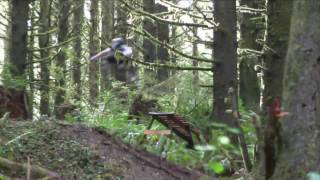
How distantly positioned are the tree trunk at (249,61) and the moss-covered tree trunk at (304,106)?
27.1ft

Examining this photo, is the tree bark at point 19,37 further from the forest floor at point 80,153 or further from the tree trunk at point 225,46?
the tree trunk at point 225,46

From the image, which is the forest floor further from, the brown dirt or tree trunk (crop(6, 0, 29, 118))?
tree trunk (crop(6, 0, 29, 118))

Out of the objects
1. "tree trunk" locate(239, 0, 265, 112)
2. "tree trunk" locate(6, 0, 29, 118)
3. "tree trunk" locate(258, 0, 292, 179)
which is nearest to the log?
"tree trunk" locate(258, 0, 292, 179)

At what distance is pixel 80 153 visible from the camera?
22.9 feet

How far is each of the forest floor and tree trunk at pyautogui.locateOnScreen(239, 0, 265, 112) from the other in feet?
16.6

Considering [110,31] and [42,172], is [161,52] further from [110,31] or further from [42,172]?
[42,172]

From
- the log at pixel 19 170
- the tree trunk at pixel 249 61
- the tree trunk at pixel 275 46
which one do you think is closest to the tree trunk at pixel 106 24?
the tree trunk at pixel 249 61

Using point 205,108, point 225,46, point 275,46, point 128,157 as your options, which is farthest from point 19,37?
point 275,46

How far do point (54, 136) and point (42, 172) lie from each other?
1194mm

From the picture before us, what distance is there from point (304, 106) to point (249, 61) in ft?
29.4

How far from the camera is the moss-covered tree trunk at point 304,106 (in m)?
3.87

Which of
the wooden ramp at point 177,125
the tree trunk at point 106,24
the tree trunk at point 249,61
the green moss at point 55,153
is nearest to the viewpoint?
the green moss at point 55,153

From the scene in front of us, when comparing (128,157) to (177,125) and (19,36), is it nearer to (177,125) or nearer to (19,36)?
(177,125)

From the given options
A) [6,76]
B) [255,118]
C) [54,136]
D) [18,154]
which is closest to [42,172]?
[18,154]
